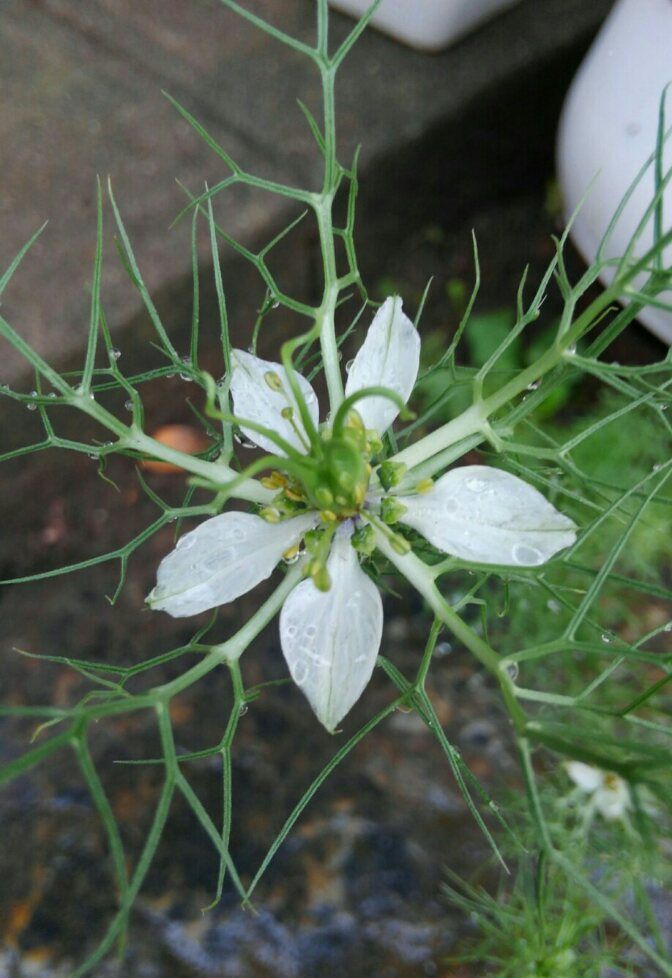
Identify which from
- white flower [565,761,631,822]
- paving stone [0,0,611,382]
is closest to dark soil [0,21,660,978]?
paving stone [0,0,611,382]

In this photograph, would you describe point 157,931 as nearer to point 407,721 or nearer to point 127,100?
point 407,721

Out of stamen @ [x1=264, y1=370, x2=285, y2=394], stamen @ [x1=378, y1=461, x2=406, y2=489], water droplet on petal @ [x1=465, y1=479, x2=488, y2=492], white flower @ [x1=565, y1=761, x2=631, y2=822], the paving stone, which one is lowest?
white flower @ [x1=565, y1=761, x2=631, y2=822]

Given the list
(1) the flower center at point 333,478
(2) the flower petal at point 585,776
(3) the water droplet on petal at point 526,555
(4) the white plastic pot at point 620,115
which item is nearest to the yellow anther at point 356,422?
A: (1) the flower center at point 333,478

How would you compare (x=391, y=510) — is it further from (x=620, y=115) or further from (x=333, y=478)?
(x=620, y=115)

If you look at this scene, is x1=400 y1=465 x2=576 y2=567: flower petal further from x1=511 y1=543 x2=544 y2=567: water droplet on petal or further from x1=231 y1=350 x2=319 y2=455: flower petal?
x1=231 y1=350 x2=319 y2=455: flower petal

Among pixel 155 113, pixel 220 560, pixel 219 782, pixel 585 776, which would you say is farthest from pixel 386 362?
pixel 155 113

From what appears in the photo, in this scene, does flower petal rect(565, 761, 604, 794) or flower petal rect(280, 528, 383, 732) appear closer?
flower petal rect(280, 528, 383, 732)
